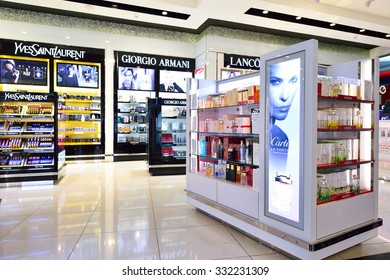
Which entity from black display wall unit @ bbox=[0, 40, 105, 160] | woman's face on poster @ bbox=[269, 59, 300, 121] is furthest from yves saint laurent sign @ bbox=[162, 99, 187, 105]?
woman's face on poster @ bbox=[269, 59, 300, 121]

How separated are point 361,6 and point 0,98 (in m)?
8.94

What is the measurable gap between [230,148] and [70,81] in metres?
6.94

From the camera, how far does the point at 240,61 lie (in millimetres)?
8844

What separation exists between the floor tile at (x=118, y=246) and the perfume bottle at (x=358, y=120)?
8.24 feet

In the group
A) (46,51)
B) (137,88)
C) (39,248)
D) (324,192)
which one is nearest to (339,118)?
(324,192)

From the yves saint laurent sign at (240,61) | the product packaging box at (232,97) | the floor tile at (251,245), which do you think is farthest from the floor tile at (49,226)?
the yves saint laurent sign at (240,61)

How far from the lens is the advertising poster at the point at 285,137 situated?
2361 mm

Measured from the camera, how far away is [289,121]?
2.44 m

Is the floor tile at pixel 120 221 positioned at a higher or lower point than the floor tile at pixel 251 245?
higher

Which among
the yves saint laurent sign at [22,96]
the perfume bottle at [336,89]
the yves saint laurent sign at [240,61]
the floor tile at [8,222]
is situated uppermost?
the yves saint laurent sign at [240,61]

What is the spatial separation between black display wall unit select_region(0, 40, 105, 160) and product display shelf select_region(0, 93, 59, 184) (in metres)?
2.05

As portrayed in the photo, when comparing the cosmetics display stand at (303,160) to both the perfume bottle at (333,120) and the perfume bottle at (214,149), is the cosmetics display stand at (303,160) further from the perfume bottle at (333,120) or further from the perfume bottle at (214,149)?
the perfume bottle at (214,149)

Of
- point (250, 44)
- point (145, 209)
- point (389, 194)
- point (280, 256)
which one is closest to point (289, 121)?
point (280, 256)

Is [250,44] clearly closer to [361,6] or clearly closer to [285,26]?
[285,26]
